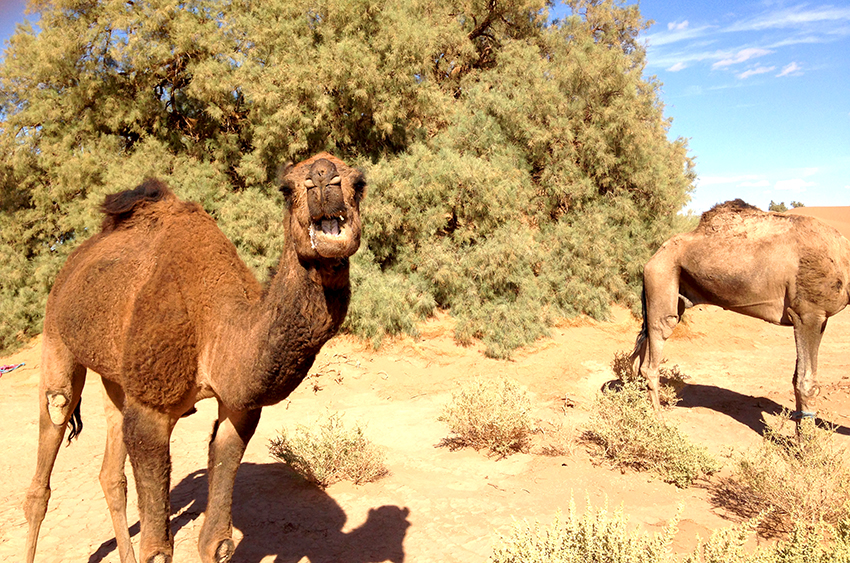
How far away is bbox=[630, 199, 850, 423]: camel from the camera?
6297mm

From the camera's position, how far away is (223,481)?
3393 millimetres

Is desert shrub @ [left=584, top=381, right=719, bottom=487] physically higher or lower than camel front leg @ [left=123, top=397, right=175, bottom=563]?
lower

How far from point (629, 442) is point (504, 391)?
167 cm

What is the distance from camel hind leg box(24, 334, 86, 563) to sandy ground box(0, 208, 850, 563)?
553 mm

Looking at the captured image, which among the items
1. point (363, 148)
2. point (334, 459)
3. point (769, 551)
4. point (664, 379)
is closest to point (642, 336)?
point (664, 379)

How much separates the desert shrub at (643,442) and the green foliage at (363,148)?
480cm

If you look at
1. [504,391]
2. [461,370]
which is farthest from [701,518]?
[461,370]

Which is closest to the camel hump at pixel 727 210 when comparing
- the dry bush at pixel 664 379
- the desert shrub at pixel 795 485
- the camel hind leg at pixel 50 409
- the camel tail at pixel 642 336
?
the camel tail at pixel 642 336

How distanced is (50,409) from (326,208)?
11.2ft

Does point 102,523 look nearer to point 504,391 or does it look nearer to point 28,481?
point 28,481

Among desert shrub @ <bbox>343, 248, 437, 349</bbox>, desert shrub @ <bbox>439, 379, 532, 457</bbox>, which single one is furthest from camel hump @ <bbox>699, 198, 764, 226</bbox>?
desert shrub @ <bbox>343, 248, 437, 349</bbox>

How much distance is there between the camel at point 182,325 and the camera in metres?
2.40

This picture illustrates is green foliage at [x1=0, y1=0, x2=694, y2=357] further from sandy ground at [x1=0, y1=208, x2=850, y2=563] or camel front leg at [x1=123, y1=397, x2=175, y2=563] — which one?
camel front leg at [x1=123, y1=397, x2=175, y2=563]

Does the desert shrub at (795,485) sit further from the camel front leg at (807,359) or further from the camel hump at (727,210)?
the camel hump at (727,210)
